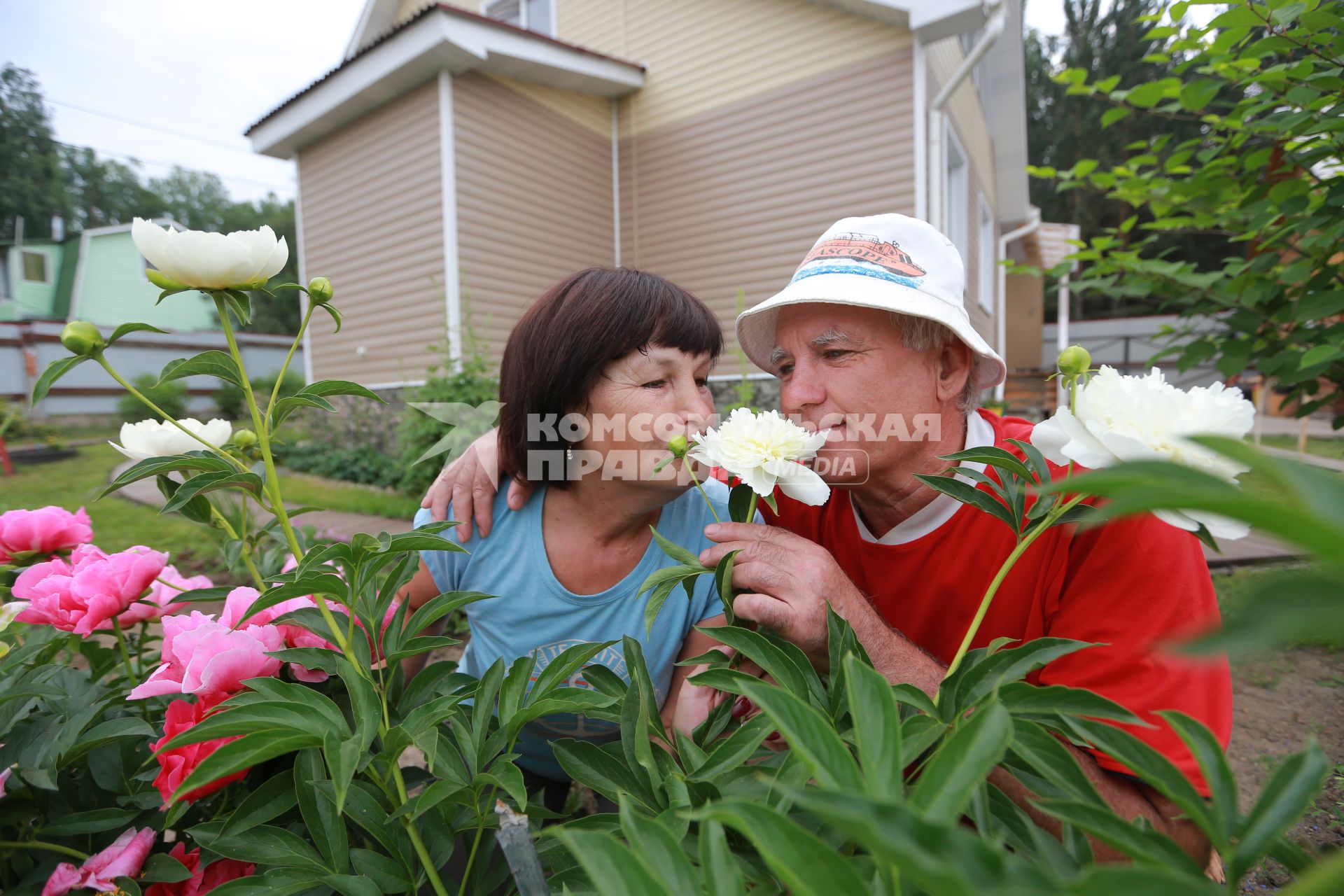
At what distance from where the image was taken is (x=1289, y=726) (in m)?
2.22

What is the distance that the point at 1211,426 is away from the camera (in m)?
0.74

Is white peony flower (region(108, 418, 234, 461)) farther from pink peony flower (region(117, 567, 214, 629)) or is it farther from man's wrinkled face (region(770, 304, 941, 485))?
man's wrinkled face (region(770, 304, 941, 485))

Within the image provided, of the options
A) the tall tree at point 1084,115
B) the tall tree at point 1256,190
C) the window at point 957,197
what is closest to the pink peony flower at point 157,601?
the tall tree at point 1256,190

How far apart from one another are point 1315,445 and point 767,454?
5983 mm

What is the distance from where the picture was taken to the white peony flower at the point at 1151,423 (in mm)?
693

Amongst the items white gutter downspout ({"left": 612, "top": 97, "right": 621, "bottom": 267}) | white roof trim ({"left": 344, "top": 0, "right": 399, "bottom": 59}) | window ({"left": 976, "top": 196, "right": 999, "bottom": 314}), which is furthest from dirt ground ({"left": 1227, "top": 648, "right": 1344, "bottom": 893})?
white roof trim ({"left": 344, "top": 0, "right": 399, "bottom": 59})

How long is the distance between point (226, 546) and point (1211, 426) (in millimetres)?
1383

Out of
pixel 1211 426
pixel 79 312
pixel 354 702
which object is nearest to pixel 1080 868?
pixel 1211 426

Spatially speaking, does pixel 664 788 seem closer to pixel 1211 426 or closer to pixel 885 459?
pixel 1211 426

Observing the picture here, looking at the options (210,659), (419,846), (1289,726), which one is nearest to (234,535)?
(210,659)

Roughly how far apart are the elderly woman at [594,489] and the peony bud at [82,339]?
82 cm

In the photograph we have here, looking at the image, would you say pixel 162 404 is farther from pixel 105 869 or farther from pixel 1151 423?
pixel 1151 423

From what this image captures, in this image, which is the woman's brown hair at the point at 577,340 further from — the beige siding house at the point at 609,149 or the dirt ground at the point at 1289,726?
the beige siding house at the point at 609,149

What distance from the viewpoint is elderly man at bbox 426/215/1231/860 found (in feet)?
3.45
